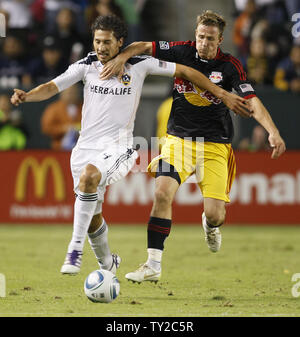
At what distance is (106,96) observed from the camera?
7328 millimetres

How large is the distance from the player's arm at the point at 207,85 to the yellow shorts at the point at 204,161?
29.6 inches

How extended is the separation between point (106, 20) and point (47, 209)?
6525 millimetres

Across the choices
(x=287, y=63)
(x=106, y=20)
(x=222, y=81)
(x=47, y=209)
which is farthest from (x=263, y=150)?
(x=106, y=20)

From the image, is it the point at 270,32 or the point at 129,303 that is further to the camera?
the point at 270,32

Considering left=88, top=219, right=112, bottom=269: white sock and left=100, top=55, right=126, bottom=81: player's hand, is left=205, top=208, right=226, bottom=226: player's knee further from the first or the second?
left=100, top=55, right=126, bottom=81: player's hand

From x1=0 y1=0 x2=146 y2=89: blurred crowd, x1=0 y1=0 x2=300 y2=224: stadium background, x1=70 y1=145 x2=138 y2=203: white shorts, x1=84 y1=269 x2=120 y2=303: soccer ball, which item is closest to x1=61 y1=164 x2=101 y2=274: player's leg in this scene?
x1=70 y1=145 x2=138 y2=203: white shorts

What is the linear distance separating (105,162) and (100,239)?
0.90 metres

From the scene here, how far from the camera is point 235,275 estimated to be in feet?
28.7

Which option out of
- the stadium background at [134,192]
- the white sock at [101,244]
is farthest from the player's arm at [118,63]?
the stadium background at [134,192]

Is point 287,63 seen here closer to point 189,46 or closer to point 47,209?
point 47,209

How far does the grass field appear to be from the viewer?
21.7 ft

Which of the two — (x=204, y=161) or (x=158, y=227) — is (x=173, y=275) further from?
(x=158, y=227)

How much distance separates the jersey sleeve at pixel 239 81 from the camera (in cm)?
742

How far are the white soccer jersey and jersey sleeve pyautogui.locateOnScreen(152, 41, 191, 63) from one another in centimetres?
22
